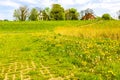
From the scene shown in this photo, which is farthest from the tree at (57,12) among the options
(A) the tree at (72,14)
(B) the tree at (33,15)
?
(B) the tree at (33,15)

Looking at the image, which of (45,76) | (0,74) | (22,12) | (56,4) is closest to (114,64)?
(45,76)

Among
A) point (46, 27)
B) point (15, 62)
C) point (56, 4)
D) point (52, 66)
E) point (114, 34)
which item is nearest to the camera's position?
point (52, 66)

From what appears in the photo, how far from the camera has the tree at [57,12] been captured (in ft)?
418

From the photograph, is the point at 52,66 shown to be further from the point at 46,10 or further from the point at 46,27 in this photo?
the point at 46,10

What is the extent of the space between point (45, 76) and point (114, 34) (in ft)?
49.1

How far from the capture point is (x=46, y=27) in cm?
8425

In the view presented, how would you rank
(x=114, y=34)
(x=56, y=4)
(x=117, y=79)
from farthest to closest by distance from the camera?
(x=56, y=4) < (x=114, y=34) < (x=117, y=79)

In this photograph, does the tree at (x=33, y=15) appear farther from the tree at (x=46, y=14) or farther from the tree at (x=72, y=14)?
the tree at (x=72, y=14)

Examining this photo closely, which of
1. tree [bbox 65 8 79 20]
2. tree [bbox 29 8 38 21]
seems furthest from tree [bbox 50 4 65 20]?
tree [bbox 29 8 38 21]

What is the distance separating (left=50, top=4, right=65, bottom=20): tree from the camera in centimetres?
12738

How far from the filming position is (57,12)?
128 metres

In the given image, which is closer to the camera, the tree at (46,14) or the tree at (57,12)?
the tree at (57,12)

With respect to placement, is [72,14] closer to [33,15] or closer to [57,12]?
[57,12]

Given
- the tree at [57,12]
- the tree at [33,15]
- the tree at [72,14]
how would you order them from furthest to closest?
the tree at [72,14] → the tree at [33,15] → the tree at [57,12]
